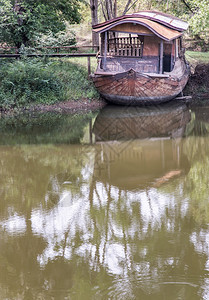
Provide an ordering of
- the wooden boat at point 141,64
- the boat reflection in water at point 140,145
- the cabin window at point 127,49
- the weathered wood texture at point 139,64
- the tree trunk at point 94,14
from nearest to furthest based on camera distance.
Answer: the boat reflection in water at point 140,145 < the wooden boat at point 141,64 < the weathered wood texture at point 139,64 < the cabin window at point 127,49 < the tree trunk at point 94,14

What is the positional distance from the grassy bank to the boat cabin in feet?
4.35

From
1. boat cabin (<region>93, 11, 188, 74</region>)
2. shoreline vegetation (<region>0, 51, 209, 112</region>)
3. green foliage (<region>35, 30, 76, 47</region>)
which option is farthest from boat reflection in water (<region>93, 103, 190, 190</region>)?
green foliage (<region>35, 30, 76, 47</region>)

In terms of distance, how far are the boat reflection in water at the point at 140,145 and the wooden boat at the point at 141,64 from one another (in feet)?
2.39

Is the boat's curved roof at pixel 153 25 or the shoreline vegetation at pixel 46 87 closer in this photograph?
the boat's curved roof at pixel 153 25

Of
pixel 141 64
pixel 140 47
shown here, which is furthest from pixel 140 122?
pixel 140 47

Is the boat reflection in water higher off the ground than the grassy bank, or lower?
lower

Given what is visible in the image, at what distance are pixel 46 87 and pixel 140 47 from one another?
189 inches

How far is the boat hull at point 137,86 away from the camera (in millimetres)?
17609

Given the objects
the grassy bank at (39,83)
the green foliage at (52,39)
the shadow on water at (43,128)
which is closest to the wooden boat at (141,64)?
the grassy bank at (39,83)

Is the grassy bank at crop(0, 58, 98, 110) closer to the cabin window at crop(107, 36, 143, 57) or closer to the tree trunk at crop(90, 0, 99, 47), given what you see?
the cabin window at crop(107, 36, 143, 57)

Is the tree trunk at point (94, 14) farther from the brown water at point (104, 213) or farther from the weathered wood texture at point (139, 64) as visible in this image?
the brown water at point (104, 213)

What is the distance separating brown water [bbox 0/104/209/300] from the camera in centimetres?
598

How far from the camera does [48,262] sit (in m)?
6.53

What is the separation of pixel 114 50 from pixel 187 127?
21.7ft
